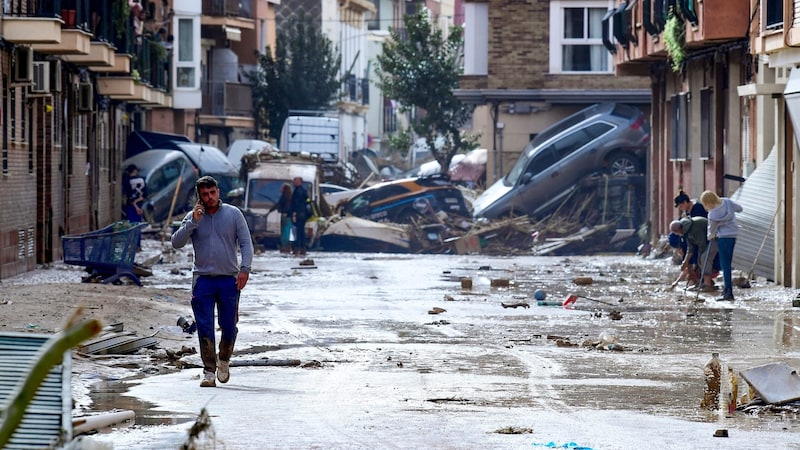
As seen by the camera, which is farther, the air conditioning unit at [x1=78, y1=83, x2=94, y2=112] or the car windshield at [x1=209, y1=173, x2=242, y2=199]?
the car windshield at [x1=209, y1=173, x2=242, y2=199]

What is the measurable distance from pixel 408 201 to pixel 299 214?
20.6ft

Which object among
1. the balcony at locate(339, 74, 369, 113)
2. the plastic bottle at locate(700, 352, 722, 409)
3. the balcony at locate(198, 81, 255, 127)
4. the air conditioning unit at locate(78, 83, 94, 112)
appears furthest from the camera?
the balcony at locate(339, 74, 369, 113)

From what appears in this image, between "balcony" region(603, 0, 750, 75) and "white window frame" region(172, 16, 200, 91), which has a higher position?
"white window frame" region(172, 16, 200, 91)

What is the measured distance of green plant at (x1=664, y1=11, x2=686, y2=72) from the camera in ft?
97.2

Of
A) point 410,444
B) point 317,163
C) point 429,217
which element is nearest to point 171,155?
point 317,163

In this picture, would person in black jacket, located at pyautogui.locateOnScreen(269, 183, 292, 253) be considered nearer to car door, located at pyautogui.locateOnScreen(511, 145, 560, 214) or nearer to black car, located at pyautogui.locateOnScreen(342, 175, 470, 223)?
black car, located at pyautogui.locateOnScreen(342, 175, 470, 223)

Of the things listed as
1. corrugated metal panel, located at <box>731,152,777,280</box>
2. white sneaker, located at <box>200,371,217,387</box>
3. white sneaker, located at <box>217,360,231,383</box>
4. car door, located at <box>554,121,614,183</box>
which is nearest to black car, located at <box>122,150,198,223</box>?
car door, located at <box>554,121,614,183</box>

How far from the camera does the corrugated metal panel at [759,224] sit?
24125mm

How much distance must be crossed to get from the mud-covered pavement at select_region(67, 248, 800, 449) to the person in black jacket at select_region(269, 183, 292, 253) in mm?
10358

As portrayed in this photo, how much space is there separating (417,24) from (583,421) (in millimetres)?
53709

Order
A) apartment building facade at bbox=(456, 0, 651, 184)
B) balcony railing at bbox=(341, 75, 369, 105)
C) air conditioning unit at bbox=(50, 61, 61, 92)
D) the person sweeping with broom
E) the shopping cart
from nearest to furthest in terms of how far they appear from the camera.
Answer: the person sweeping with broom, the shopping cart, air conditioning unit at bbox=(50, 61, 61, 92), apartment building facade at bbox=(456, 0, 651, 184), balcony railing at bbox=(341, 75, 369, 105)

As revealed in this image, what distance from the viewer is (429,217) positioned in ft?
131

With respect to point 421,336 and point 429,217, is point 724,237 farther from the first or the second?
point 429,217

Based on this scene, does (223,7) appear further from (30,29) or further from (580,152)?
(30,29)
